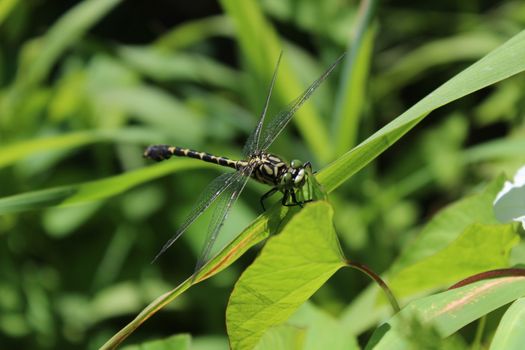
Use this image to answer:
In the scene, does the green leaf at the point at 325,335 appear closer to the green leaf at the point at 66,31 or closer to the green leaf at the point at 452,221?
the green leaf at the point at 452,221

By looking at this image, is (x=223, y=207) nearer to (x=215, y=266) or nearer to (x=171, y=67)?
(x=215, y=266)

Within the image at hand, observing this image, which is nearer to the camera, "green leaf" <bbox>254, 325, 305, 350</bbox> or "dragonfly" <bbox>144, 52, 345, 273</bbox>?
"green leaf" <bbox>254, 325, 305, 350</bbox>

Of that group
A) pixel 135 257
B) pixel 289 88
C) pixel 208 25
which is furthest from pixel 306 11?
pixel 135 257

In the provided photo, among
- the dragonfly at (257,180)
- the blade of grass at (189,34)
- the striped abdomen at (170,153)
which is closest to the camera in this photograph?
the dragonfly at (257,180)

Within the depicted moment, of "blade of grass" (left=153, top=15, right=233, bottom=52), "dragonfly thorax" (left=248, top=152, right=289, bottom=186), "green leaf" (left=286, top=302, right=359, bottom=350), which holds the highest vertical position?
"blade of grass" (left=153, top=15, right=233, bottom=52)

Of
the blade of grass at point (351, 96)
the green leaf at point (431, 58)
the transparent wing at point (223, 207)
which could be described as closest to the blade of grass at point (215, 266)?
the transparent wing at point (223, 207)

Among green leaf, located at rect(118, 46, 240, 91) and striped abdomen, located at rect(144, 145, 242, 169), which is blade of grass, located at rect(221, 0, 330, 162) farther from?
green leaf, located at rect(118, 46, 240, 91)

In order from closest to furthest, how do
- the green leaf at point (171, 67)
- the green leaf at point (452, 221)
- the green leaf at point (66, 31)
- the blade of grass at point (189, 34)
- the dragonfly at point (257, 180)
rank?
the green leaf at point (452, 221) → the dragonfly at point (257, 180) → the green leaf at point (66, 31) → the green leaf at point (171, 67) → the blade of grass at point (189, 34)

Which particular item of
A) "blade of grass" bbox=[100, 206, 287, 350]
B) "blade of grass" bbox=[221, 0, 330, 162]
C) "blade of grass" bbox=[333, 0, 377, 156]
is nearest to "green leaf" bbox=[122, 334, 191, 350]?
"blade of grass" bbox=[100, 206, 287, 350]
